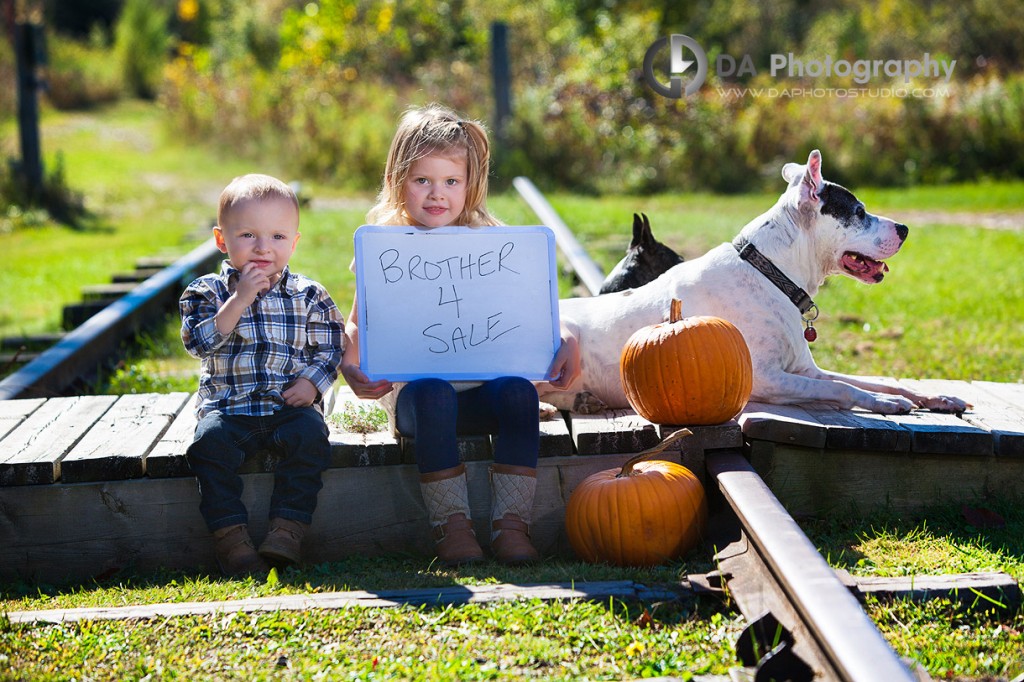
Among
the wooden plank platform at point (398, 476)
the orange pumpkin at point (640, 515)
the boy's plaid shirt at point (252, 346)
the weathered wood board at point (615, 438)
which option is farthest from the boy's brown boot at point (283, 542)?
the weathered wood board at point (615, 438)

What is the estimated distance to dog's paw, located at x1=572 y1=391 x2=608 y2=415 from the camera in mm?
4602

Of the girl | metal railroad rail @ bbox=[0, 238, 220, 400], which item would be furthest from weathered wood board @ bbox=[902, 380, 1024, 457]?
metal railroad rail @ bbox=[0, 238, 220, 400]

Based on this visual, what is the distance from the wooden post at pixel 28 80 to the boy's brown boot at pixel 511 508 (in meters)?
12.1

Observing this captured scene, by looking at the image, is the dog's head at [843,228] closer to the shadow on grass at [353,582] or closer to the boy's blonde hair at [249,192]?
the shadow on grass at [353,582]

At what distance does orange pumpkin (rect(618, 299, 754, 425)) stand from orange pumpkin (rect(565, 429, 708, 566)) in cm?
18

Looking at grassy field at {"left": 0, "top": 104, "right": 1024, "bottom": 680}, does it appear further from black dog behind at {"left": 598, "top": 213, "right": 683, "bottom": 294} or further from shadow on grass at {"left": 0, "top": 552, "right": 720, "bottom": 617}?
black dog behind at {"left": 598, "top": 213, "right": 683, "bottom": 294}

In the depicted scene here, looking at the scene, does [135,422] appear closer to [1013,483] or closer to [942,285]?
[1013,483]

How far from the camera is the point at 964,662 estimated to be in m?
3.01

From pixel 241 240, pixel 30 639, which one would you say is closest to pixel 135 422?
pixel 241 240

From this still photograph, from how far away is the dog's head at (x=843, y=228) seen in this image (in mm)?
4387

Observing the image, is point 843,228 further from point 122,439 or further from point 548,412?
point 122,439

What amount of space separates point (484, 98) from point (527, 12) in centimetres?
734

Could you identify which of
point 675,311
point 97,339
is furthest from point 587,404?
point 97,339

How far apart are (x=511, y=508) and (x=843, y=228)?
1.78m
